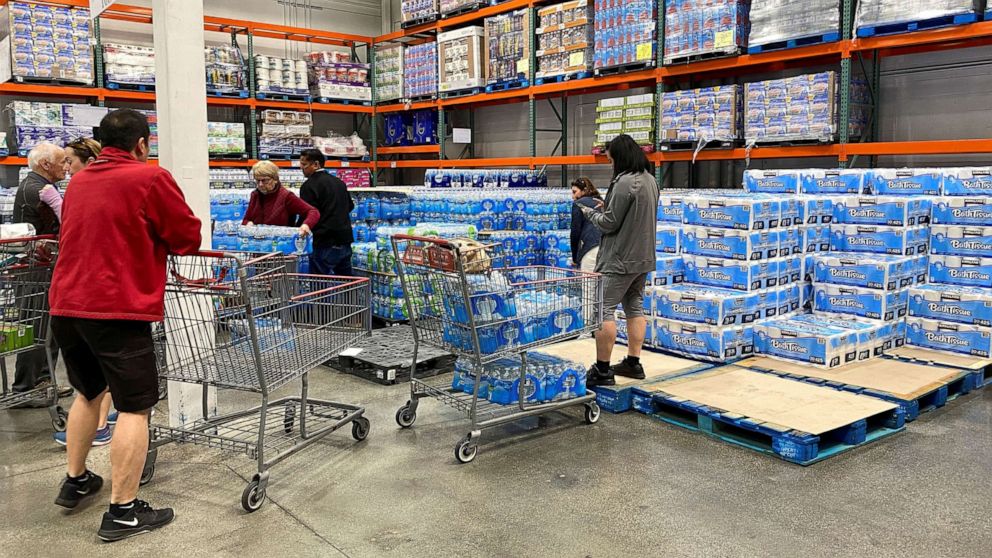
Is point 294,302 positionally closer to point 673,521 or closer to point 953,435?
point 673,521

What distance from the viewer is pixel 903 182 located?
6.86 metres

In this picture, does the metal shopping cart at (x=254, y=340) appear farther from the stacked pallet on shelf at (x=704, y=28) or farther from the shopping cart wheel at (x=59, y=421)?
the stacked pallet on shelf at (x=704, y=28)

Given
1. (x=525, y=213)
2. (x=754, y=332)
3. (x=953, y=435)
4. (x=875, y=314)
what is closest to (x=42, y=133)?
(x=525, y=213)

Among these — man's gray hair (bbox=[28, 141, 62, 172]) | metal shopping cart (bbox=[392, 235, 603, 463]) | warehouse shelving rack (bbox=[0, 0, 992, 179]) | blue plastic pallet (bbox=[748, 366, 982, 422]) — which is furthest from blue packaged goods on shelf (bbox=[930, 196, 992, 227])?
man's gray hair (bbox=[28, 141, 62, 172])

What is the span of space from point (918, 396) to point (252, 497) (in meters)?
4.19

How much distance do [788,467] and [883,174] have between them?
3541 mm

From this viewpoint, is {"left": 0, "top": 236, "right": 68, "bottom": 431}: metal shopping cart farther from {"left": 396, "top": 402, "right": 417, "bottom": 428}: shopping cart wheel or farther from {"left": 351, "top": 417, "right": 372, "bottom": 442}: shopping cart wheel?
{"left": 396, "top": 402, "right": 417, "bottom": 428}: shopping cart wheel

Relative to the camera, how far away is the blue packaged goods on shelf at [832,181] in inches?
274

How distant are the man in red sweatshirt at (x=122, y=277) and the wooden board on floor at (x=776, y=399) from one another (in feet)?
10.8

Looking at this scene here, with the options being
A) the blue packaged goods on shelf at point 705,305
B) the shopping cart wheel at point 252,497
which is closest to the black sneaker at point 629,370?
the blue packaged goods on shelf at point 705,305

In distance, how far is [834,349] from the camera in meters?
6.05

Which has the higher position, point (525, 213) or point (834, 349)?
point (525, 213)

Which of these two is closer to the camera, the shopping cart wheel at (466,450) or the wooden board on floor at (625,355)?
the shopping cart wheel at (466,450)

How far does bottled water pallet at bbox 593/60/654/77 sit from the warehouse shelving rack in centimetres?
6
